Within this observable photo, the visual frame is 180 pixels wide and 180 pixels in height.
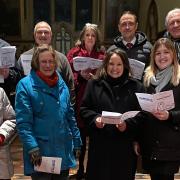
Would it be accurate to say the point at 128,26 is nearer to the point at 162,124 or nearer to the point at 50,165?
the point at 162,124

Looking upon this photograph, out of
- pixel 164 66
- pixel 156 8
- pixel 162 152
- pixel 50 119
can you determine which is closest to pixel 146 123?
pixel 162 152

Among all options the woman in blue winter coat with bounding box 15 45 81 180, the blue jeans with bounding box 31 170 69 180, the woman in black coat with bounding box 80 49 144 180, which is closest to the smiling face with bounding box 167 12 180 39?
the woman in black coat with bounding box 80 49 144 180

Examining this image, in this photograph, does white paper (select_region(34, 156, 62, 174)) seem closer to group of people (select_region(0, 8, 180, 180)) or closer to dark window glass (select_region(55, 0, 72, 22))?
group of people (select_region(0, 8, 180, 180))

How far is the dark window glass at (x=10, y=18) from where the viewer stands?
1045 centimetres

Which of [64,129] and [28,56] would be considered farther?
[28,56]

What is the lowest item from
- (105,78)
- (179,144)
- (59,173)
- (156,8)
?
(59,173)

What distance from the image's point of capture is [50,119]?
297cm

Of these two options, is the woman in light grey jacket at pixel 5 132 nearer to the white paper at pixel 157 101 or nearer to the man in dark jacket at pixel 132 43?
the white paper at pixel 157 101

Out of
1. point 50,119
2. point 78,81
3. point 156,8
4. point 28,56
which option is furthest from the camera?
point 156,8

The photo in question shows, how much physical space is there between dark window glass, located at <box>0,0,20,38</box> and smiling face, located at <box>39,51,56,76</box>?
767 cm

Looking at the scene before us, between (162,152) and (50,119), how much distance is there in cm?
86

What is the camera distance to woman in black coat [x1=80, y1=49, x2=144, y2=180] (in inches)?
120

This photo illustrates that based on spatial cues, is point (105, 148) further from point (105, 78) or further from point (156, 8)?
point (156, 8)

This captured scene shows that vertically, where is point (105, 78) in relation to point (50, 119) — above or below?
above
